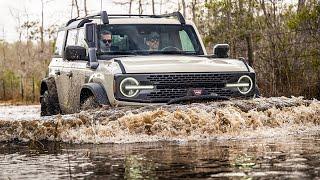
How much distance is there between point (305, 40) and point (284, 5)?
254 cm

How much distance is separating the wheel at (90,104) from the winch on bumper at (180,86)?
0.46 meters

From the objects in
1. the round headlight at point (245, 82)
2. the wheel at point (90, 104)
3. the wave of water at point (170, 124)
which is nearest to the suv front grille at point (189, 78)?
the round headlight at point (245, 82)

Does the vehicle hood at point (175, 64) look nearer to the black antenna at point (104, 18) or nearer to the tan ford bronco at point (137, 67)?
the tan ford bronco at point (137, 67)

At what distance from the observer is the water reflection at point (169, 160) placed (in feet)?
15.3

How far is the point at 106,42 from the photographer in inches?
374

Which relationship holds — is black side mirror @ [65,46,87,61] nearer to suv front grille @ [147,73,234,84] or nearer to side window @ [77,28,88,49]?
side window @ [77,28,88,49]

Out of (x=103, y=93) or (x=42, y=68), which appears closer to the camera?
(x=103, y=93)

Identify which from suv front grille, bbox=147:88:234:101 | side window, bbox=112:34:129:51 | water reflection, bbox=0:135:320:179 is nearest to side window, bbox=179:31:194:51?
side window, bbox=112:34:129:51

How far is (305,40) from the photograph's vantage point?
15344 millimetres

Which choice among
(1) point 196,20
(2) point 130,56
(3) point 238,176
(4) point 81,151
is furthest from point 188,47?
(1) point 196,20

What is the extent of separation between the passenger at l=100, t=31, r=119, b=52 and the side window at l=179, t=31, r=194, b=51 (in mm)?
1108

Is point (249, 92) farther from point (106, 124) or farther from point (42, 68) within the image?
point (42, 68)

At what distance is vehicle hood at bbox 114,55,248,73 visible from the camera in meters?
8.34

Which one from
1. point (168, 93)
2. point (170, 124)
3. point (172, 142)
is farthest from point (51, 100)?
point (172, 142)
